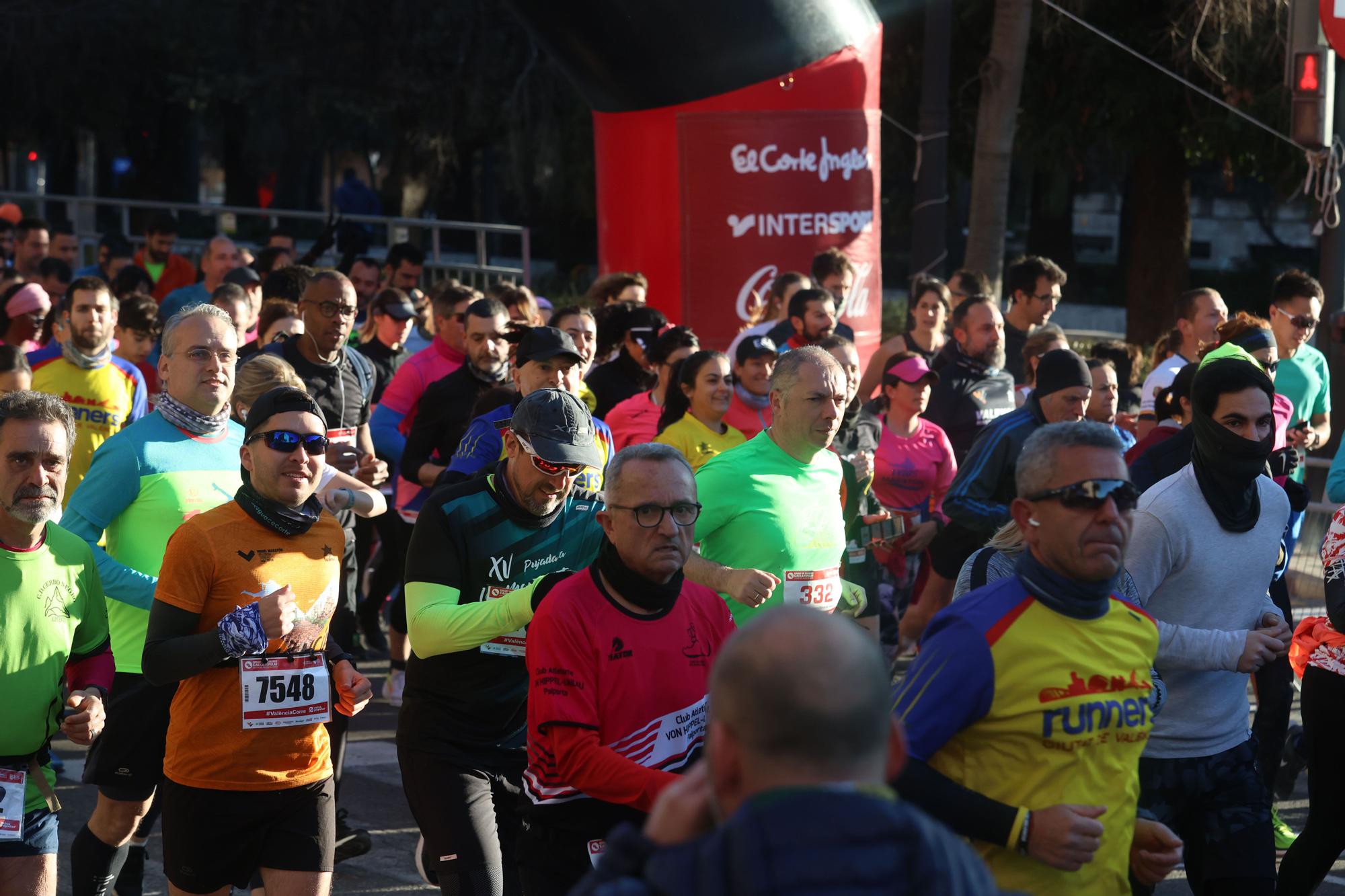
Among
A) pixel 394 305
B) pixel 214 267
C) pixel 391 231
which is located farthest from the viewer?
pixel 391 231

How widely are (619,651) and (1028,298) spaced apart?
21.6 ft

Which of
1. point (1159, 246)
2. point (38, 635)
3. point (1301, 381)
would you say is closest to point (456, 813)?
point (38, 635)

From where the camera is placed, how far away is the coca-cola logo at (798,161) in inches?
428

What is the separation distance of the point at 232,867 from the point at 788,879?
2.91 meters

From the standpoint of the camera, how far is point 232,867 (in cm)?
447

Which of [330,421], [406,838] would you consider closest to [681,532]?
[406,838]

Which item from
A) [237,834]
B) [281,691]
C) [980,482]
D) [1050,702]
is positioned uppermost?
[980,482]

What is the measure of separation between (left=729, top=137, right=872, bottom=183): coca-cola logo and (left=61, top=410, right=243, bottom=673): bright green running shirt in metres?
6.29

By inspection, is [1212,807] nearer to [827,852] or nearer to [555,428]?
[555,428]

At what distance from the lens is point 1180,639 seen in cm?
426

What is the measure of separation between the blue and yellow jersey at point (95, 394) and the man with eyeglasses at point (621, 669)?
431cm

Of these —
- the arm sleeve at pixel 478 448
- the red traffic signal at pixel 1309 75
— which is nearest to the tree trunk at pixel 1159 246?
the red traffic signal at pixel 1309 75

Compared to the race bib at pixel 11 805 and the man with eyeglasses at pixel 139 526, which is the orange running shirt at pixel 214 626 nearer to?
the race bib at pixel 11 805

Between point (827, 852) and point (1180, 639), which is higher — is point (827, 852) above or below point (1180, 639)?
above
